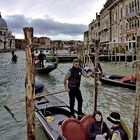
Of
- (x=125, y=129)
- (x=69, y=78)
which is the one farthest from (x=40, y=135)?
(x=125, y=129)

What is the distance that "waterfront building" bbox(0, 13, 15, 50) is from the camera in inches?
5340

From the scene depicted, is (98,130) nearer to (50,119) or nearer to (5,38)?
(50,119)

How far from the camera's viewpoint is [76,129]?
7.86 metres

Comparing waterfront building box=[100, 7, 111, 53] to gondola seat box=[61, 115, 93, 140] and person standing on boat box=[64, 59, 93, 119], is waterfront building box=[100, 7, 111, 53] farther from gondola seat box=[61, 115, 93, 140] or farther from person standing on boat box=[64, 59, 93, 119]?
gondola seat box=[61, 115, 93, 140]

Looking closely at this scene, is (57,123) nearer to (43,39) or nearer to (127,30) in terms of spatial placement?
(127,30)

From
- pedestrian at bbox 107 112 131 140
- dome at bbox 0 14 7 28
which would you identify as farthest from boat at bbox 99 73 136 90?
dome at bbox 0 14 7 28

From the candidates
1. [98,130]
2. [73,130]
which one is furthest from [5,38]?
[98,130]

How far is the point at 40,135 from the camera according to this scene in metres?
10.0

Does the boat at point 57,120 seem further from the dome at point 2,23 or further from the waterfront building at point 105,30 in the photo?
the dome at point 2,23

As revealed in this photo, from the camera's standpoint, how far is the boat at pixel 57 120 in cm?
789

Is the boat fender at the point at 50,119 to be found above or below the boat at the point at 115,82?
below

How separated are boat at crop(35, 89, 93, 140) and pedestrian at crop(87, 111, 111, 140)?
220mm

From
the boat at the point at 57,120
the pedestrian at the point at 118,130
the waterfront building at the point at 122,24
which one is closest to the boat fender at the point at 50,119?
the boat at the point at 57,120

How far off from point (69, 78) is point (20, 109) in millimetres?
4298
